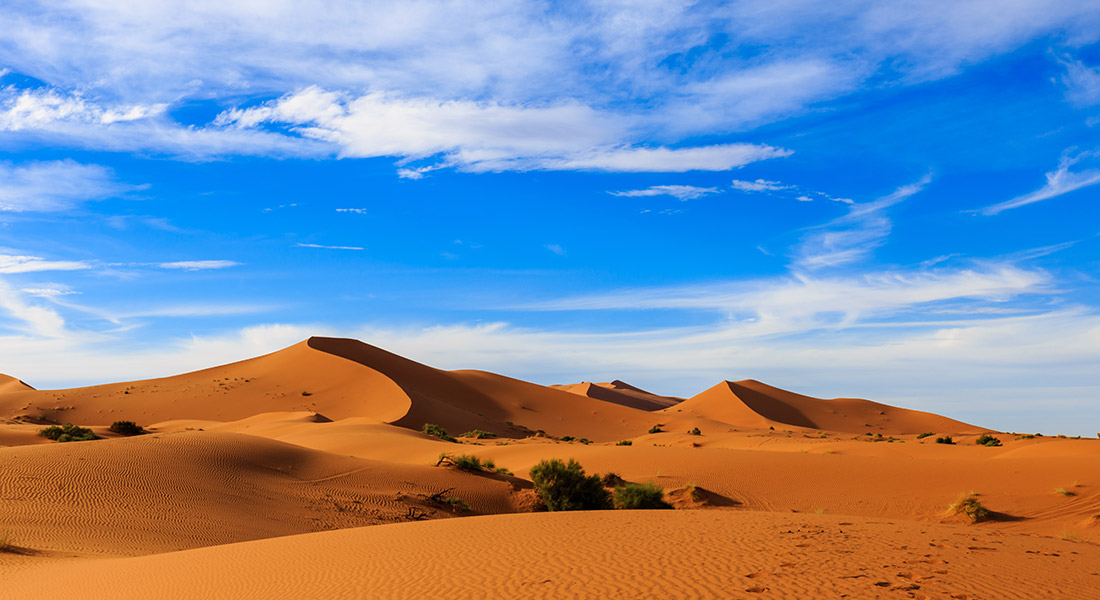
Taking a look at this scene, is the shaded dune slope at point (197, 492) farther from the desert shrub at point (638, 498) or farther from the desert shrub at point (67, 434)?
the desert shrub at point (67, 434)

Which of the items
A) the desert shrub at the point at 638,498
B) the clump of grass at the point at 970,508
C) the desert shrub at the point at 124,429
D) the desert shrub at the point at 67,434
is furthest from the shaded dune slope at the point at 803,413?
the desert shrub at the point at 67,434

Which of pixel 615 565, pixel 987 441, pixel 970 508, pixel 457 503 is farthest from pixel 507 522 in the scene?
pixel 987 441

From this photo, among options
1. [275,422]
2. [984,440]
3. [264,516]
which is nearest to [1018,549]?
[264,516]

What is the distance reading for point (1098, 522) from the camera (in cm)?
1591

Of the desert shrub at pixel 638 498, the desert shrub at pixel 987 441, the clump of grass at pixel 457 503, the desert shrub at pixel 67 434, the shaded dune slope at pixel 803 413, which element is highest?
the shaded dune slope at pixel 803 413

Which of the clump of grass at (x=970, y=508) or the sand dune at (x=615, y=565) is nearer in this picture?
the sand dune at (x=615, y=565)

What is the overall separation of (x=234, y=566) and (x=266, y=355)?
6287 cm

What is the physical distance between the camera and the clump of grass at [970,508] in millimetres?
16719

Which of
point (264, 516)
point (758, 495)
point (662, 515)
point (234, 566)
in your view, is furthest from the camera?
point (758, 495)

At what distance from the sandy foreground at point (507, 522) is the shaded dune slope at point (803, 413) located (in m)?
22.7

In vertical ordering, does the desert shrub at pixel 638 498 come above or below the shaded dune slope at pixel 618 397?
below

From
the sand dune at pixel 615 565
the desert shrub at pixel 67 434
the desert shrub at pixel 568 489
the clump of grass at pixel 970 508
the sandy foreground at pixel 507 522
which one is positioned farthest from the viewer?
the desert shrub at pixel 67 434

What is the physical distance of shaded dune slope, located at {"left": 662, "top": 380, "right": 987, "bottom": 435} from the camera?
64688 millimetres

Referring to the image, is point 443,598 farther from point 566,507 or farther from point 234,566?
point 566,507
